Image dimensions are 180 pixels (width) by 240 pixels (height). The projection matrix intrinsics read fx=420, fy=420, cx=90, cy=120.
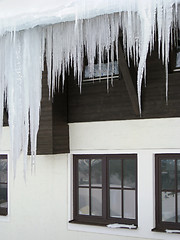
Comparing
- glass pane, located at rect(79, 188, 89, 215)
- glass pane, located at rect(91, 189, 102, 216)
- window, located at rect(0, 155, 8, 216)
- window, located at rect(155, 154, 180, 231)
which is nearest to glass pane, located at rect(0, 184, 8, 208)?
window, located at rect(0, 155, 8, 216)

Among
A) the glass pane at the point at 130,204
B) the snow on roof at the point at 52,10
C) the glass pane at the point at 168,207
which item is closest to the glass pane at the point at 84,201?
the glass pane at the point at 130,204

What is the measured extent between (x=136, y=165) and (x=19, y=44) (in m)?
2.50

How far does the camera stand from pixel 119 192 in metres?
6.32

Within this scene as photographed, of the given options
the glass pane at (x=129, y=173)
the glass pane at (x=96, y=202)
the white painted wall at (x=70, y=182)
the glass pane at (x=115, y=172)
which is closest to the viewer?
the white painted wall at (x=70, y=182)

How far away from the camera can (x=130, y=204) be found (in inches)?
246

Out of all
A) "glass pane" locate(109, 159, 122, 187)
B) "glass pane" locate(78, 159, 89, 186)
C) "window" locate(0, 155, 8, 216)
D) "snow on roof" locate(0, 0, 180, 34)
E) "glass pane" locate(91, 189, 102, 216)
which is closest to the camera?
"snow on roof" locate(0, 0, 180, 34)

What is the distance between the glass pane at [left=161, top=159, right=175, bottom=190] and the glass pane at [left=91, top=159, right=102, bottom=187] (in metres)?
1.02

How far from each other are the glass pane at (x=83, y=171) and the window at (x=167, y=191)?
119 cm

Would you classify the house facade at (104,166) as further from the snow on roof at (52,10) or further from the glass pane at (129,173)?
the snow on roof at (52,10)

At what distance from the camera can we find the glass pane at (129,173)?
6.20 m

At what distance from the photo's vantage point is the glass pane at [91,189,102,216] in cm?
649

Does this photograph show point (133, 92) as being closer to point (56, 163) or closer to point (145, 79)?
point (145, 79)

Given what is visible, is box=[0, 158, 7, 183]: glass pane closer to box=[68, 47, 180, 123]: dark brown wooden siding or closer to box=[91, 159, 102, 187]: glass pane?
box=[68, 47, 180, 123]: dark brown wooden siding

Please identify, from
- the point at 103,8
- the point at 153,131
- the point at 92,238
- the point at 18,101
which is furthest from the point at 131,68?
the point at 92,238
